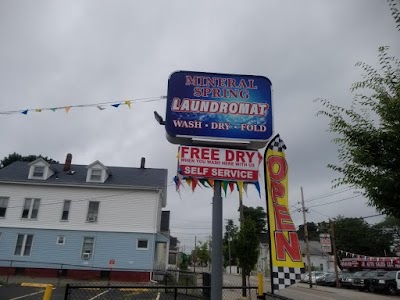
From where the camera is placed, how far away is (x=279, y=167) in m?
6.13

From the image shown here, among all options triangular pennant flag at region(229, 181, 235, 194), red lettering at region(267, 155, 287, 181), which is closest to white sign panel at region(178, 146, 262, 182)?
triangular pennant flag at region(229, 181, 235, 194)

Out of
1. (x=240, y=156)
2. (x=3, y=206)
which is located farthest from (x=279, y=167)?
(x=3, y=206)

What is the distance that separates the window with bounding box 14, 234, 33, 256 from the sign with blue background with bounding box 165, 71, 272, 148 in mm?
26012

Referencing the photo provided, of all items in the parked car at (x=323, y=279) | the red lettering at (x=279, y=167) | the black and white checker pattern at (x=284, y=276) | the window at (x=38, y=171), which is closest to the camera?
the black and white checker pattern at (x=284, y=276)

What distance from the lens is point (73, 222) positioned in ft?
93.2

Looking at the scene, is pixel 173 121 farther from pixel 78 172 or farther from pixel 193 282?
pixel 78 172

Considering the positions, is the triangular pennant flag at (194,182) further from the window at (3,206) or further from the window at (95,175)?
the window at (3,206)

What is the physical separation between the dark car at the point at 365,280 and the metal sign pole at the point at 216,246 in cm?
2984

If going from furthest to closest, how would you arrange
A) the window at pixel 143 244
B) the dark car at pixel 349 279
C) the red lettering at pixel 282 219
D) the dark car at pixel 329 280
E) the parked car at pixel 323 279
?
the parked car at pixel 323 279 < the dark car at pixel 329 280 < the dark car at pixel 349 279 < the window at pixel 143 244 < the red lettering at pixel 282 219

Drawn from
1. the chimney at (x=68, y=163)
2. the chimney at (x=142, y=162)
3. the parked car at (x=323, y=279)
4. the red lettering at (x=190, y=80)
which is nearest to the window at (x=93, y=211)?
the chimney at (x=68, y=163)

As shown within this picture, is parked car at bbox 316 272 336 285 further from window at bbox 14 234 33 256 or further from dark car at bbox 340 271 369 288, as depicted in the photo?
window at bbox 14 234 33 256

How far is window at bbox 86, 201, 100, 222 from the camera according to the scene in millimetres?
28623

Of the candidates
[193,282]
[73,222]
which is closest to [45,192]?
[73,222]

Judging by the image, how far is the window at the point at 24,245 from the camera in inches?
1081
